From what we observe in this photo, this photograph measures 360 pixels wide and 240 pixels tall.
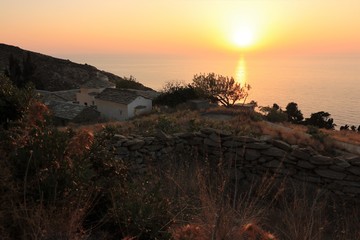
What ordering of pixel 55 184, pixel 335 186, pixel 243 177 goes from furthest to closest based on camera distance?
pixel 243 177 < pixel 335 186 < pixel 55 184

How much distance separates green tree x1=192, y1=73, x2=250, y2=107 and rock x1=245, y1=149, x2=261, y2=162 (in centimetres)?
2459

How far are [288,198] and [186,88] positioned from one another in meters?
24.9

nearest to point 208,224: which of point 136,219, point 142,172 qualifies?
point 136,219

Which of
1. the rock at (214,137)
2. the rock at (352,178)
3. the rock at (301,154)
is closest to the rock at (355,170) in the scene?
the rock at (352,178)

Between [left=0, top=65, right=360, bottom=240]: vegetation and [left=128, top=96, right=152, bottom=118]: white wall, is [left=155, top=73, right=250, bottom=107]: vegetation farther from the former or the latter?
[left=0, top=65, right=360, bottom=240]: vegetation

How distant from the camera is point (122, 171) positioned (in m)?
5.57

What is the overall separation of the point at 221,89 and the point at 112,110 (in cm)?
1111

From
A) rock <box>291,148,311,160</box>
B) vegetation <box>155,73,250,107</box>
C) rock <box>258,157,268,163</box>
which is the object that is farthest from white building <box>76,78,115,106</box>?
rock <box>291,148,311,160</box>

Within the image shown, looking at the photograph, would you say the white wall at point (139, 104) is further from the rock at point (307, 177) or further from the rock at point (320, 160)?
the rock at point (320, 160)

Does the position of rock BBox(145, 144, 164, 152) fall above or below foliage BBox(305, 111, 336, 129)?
below

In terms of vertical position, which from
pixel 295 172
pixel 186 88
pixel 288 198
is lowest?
pixel 288 198

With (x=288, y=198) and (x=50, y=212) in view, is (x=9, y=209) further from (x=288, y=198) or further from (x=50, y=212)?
(x=288, y=198)

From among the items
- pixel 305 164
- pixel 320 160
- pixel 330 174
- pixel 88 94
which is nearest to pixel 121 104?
pixel 88 94

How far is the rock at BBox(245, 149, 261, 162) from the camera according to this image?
28.6ft
